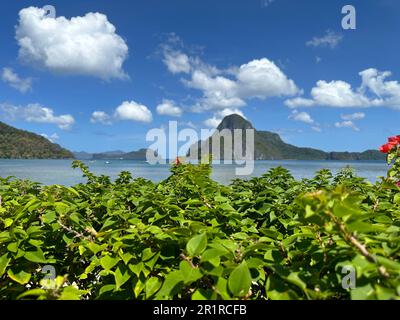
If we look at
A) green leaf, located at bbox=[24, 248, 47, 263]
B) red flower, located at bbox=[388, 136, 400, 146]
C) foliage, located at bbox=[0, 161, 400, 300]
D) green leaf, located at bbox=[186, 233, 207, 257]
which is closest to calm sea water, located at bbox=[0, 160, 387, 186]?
red flower, located at bbox=[388, 136, 400, 146]

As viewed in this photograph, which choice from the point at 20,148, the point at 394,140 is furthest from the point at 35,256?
the point at 20,148

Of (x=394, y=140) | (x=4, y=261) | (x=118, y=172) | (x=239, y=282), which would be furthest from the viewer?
(x=118, y=172)

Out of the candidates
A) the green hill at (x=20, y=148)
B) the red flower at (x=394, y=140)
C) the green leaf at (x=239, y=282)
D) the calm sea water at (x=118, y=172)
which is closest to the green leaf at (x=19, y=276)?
the green leaf at (x=239, y=282)

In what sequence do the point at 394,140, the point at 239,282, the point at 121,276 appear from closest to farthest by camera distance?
the point at 239,282 → the point at 121,276 → the point at 394,140

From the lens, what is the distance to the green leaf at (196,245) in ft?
5.81

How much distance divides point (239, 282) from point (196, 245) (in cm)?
28

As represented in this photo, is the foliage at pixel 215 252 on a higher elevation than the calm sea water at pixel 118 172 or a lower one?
higher

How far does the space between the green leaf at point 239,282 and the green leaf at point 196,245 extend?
0.20 metres

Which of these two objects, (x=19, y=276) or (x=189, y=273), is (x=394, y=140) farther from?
(x=19, y=276)

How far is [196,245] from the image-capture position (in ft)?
5.91

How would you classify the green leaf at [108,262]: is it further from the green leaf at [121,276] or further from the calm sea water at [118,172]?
the calm sea water at [118,172]

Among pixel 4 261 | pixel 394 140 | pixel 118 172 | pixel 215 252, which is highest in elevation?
pixel 394 140

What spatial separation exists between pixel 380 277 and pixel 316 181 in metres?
4.23
